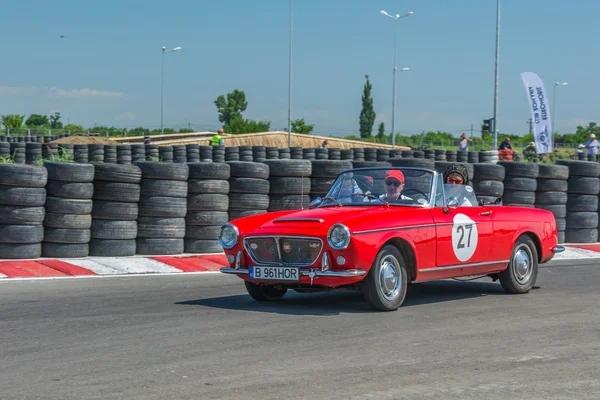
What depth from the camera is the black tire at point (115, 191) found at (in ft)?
39.2

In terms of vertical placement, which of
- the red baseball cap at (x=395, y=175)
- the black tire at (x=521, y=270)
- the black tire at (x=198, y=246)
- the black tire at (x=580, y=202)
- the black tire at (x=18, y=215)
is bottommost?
the black tire at (x=198, y=246)

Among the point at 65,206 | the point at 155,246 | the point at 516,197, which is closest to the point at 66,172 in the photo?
the point at 65,206

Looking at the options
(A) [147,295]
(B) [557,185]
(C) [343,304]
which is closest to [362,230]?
(C) [343,304]

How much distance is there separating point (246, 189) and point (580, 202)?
6.48 meters

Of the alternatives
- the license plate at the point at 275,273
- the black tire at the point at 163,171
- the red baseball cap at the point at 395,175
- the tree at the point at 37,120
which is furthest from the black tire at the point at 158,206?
the tree at the point at 37,120

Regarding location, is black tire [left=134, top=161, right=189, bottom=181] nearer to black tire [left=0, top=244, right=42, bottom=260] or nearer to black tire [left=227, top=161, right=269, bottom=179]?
black tire [left=227, top=161, right=269, bottom=179]

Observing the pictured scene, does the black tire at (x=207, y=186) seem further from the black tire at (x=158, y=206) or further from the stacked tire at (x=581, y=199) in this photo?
the stacked tire at (x=581, y=199)

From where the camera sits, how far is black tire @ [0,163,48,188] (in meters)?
11.3

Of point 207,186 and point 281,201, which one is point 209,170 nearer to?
point 207,186

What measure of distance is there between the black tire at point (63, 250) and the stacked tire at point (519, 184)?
285 inches

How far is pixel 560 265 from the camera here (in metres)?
13.0

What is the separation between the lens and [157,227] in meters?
12.3

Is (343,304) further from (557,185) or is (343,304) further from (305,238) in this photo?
(557,185)

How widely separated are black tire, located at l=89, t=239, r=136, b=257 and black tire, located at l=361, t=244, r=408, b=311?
5.14 m
